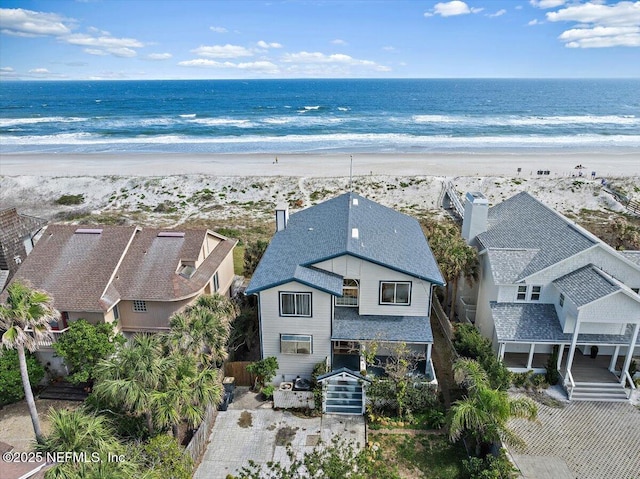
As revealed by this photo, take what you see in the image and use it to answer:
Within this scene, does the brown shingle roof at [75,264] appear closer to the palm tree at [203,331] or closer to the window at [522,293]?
the palm tree at [203,331]

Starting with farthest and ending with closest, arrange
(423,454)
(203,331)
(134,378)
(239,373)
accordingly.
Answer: (239,373) → (203,331) → (423,454) → (134,378)

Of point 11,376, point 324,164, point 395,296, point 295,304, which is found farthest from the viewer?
point 324,164

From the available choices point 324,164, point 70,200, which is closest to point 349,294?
point 70,200

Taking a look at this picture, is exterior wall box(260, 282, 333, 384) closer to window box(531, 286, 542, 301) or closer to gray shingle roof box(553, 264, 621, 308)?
window box(531, 286, 542, 301)

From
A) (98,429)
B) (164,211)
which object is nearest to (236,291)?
(98,429)

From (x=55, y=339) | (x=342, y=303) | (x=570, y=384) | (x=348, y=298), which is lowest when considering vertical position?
(x=570, y=384)

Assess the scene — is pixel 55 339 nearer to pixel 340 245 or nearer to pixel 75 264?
pixel 75 264

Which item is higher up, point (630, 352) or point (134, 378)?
point (134, 378)
